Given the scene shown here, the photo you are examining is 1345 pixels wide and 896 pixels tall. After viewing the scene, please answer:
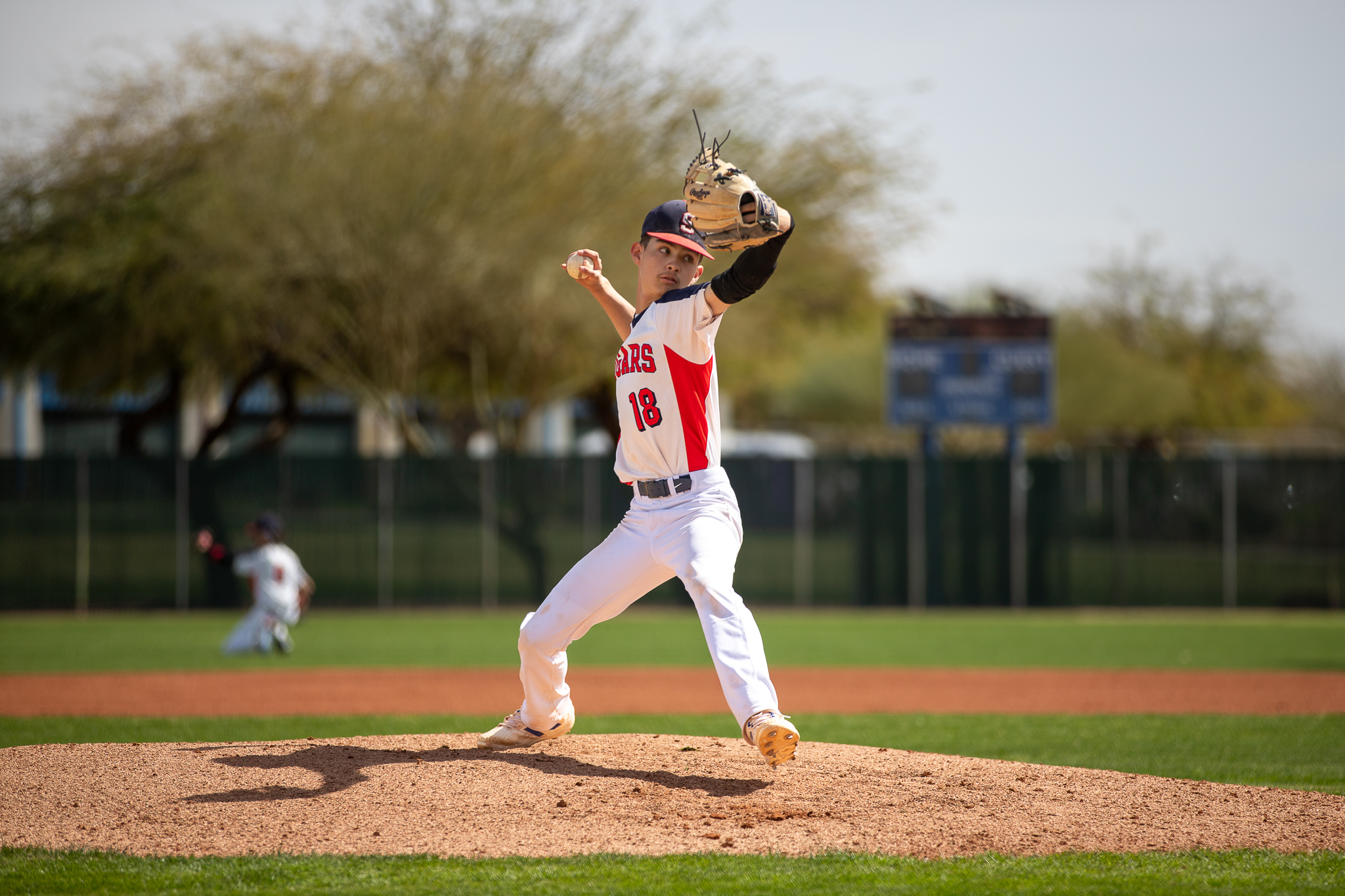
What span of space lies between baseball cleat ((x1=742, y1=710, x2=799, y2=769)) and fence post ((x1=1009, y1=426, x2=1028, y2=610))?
15.6 m

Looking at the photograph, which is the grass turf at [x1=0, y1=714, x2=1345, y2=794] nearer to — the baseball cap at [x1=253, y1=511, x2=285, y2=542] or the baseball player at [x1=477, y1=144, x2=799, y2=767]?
the baseball player at [x1=477, y1=144, x2=799, y2=767]

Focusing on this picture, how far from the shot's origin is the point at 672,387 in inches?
201

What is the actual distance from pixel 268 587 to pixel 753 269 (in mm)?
9505

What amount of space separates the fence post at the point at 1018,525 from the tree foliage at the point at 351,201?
6.26 m

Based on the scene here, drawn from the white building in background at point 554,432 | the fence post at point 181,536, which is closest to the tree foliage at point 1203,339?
the white building in background at point 554,432

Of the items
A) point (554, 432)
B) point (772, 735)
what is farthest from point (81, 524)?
point (554, 432)

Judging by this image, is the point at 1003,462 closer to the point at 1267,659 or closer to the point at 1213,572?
the point at 1213,572

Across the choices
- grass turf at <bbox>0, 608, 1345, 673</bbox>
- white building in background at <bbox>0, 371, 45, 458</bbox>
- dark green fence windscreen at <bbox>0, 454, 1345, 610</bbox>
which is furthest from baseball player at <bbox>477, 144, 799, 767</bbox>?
white building in background at <bbox>0, 371, 45, 458</bbox>

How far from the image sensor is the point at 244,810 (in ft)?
15.9

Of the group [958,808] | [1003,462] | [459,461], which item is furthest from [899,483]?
[958,808]

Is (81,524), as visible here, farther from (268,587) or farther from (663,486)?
(663,486)

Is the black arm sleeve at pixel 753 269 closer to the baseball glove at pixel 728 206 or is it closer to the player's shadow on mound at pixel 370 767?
the baseball glove at pixel 728 206

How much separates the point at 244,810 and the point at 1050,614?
16375 mm

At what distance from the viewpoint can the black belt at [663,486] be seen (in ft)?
16.8
